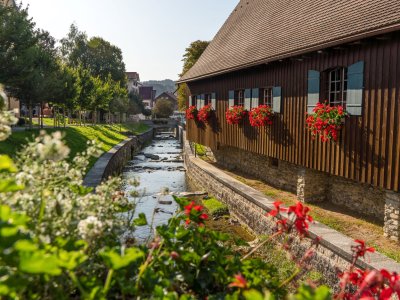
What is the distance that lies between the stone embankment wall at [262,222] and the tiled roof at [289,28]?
409cm

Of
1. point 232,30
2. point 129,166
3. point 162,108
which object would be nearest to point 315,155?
point 232,30

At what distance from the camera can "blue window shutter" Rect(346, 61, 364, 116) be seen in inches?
356

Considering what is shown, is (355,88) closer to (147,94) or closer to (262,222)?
(262,222)

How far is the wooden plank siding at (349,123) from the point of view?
328 inches

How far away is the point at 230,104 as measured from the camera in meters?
16.9

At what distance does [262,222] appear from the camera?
1133cm

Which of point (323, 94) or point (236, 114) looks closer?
point (323, 94)

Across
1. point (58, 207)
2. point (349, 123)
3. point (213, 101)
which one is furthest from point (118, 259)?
point (213, 101)

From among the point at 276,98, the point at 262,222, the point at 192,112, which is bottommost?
the point at 262,222

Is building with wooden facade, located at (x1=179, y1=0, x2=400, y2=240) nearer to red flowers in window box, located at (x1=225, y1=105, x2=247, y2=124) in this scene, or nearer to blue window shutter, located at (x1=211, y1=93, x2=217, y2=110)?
red flowers in window box, located at (x1=225, y1=105, x2=247, y2=124)

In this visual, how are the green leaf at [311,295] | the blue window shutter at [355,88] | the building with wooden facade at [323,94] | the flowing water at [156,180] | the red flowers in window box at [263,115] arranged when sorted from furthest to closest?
the flowing water at [156,180], the red flowers in window box at [263,115], the blue window shutter at [355,88], the building with wooden facade at [323,94], the green leaf at [311,295]

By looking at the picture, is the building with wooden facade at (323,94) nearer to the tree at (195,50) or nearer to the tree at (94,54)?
the tree at (195,50)

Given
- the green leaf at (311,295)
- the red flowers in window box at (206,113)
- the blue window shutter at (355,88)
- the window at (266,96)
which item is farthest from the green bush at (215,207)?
the green leaf at (311,295)

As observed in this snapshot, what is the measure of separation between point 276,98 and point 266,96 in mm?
1329
